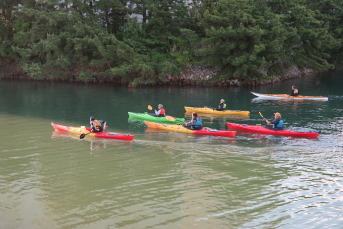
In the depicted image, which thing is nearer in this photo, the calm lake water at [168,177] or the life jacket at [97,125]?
the calm lake water at [168,177]

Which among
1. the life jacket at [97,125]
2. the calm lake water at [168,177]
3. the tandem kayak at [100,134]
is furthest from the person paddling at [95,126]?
the calm lake water at [168,177]

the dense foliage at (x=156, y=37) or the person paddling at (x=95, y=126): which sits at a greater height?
the dense foliage at (x=156, y=37)

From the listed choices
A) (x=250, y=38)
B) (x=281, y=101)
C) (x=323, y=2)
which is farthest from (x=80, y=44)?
(x=323, y=2)

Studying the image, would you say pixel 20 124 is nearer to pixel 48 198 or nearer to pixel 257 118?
pixel 48 198

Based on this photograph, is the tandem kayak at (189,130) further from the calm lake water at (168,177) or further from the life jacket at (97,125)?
the life jacket at (97,125)

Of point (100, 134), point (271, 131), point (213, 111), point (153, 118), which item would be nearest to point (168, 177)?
point (100, 134)

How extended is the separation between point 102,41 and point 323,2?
27.8 metres

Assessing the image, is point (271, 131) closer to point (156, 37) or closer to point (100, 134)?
point (100, 134)

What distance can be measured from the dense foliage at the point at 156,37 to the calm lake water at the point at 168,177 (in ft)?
42.7

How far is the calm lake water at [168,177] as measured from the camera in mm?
10359

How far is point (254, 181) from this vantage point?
42.1ft

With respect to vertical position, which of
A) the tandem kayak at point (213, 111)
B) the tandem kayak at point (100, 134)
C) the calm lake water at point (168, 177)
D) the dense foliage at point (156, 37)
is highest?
the dense foliage at point (156, 37)

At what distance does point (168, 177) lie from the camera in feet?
43.6

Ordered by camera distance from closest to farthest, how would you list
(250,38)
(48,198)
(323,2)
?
(48,198) < (250,38) < (323,2)
